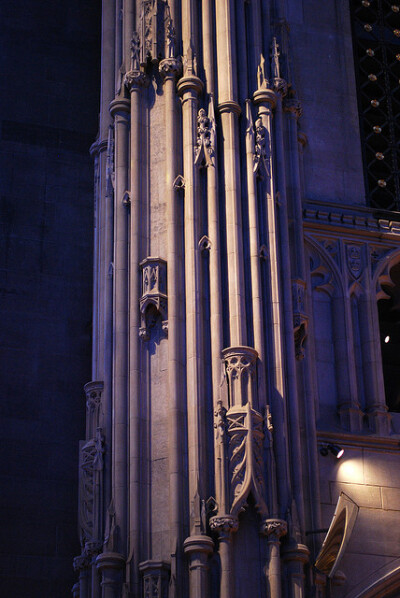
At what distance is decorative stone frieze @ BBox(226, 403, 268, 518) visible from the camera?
22.1 metres

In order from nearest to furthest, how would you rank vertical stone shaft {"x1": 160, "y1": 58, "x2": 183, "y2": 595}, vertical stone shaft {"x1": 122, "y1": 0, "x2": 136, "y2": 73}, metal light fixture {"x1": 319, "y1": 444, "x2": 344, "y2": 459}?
vertical stone shaft {"x1": 160, "y1": 58, "x2": 183, "y2": 595} < metal light fixture {"x1": 319, "y1": 444, "x2": 344, "y2": 459} < vertical stone shaft {"x1": 122, "y1": 0, "x2": 136, "y2": 73}

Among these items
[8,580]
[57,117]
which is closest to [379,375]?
[8,580]

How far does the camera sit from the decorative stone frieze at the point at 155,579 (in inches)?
850

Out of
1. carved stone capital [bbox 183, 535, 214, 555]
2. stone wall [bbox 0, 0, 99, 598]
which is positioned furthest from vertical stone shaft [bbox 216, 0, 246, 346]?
stone wall [bbox 0, 0, 99, 598]

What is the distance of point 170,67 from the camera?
84.4 feet

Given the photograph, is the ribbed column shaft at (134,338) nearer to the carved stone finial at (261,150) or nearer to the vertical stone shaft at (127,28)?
the vertical stone shaft at (127,28)

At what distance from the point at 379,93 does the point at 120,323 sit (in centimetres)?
916

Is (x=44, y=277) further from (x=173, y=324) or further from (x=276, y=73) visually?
(x=173, y=324)

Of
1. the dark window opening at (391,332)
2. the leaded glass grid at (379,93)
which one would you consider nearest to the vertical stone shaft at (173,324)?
the leaded glass grid at (379,93)

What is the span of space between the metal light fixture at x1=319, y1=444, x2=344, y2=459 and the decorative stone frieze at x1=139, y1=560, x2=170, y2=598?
4021 mm

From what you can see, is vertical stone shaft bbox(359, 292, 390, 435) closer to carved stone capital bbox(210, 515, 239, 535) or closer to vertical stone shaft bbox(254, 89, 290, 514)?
vertical stone shaft bbox(254, 89, 290, 514)

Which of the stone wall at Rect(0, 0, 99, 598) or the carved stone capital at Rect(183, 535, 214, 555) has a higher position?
the stone wall at Rect(0, 0, 99, 598)

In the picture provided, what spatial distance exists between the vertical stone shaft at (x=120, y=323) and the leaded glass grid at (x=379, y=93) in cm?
550

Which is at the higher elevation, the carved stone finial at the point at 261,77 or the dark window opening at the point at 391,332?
the carved stone finial at the point at 261,77
